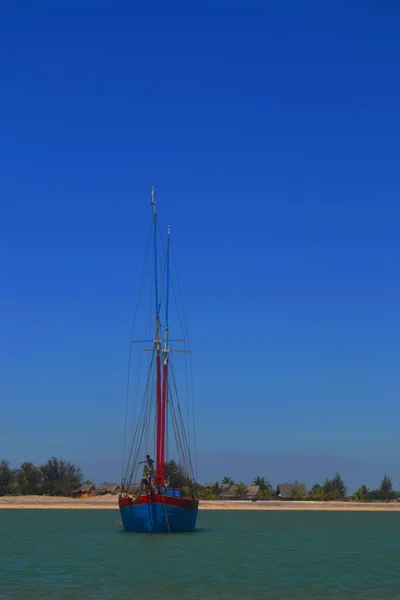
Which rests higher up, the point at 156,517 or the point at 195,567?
the point at 156,517

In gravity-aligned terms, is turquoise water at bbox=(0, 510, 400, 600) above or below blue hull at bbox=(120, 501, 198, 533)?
below

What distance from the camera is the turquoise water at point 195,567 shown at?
1957 inches

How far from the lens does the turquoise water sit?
49.7 m

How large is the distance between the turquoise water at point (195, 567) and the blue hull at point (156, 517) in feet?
3.76

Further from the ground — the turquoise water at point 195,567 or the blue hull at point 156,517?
the blue hull at point 156,517

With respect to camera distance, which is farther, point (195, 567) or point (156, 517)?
point (156, 517)

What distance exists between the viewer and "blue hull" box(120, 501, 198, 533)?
84.4 m

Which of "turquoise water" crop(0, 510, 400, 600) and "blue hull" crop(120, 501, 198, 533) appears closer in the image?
"turquoise water" crop(0, 510, 400, 600)

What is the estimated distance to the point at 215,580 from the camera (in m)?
54.8

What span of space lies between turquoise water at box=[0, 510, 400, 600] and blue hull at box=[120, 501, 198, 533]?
115 cm

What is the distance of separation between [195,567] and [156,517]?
77.5 ft

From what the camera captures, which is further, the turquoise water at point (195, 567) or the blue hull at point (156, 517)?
the blue hull at point (156, 517)

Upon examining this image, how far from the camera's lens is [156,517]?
84.6 m

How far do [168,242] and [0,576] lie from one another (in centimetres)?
4938
